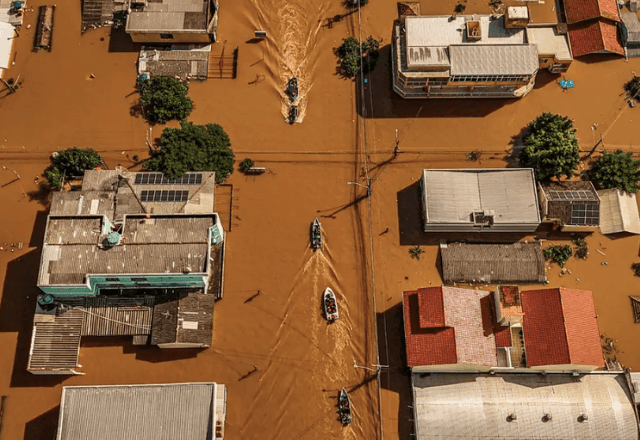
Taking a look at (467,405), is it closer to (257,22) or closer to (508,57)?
(508,57)

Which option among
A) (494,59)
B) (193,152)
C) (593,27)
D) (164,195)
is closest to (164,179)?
(164,195)

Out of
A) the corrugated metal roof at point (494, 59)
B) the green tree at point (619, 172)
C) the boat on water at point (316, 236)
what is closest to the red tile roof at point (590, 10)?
the corrugated metal roof at point (494, 59)

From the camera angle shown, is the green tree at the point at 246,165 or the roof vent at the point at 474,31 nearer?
the green tree at the point at 246,165

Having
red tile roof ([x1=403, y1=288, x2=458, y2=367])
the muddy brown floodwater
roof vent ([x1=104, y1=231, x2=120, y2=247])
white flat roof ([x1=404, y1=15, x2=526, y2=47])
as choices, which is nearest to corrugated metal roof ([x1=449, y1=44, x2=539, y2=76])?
white flat roof ([x1=404, y1=15, x2=526, y2=47])

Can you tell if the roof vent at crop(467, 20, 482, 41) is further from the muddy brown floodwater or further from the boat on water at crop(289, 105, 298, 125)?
the boat on water at crop(289, 105, 298, 125)

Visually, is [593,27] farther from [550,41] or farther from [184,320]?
[184,320]

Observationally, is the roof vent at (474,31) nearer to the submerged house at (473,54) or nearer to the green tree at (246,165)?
the submerged house at (473,54)

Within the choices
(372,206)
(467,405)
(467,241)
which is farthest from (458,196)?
(467,405)
